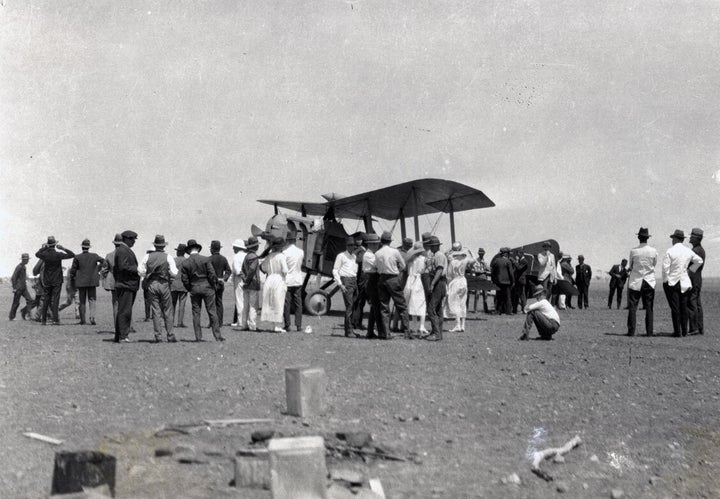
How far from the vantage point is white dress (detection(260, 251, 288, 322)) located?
13.6m

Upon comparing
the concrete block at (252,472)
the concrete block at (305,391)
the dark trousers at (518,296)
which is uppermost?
the dark trousers at (518,296)

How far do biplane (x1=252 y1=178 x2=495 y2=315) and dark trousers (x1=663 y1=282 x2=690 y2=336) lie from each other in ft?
20.9

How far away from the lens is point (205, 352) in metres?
10.3

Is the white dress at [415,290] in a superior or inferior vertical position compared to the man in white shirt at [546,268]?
inferior

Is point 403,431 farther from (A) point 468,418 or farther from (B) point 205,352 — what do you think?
(B) point 205,352

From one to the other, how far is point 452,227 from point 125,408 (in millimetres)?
13756

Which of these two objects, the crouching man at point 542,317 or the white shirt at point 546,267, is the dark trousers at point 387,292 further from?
the white shirt at point 546,267

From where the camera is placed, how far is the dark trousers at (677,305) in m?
12.8

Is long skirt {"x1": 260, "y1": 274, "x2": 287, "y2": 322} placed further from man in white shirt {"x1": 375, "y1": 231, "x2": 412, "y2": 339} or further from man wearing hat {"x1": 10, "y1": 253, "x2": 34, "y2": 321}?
man wearing hat {"x1": 10, "y1": 253, "x2": 34, "y2": 321}

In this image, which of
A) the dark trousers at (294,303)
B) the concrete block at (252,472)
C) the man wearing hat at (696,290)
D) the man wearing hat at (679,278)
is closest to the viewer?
the concrete block at (252,472)

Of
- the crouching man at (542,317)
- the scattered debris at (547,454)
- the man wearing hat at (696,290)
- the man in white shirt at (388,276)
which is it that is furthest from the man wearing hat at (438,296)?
the scattered debris at (547,454)

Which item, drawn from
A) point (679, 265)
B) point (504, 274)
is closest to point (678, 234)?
point (679, 265)

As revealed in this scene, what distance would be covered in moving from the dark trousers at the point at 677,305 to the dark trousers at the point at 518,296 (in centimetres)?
871

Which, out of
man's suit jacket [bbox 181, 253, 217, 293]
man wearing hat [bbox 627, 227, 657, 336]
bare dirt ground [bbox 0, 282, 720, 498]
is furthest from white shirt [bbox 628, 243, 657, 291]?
man's suit jacket [bbox 181, 253, 217, 293]
